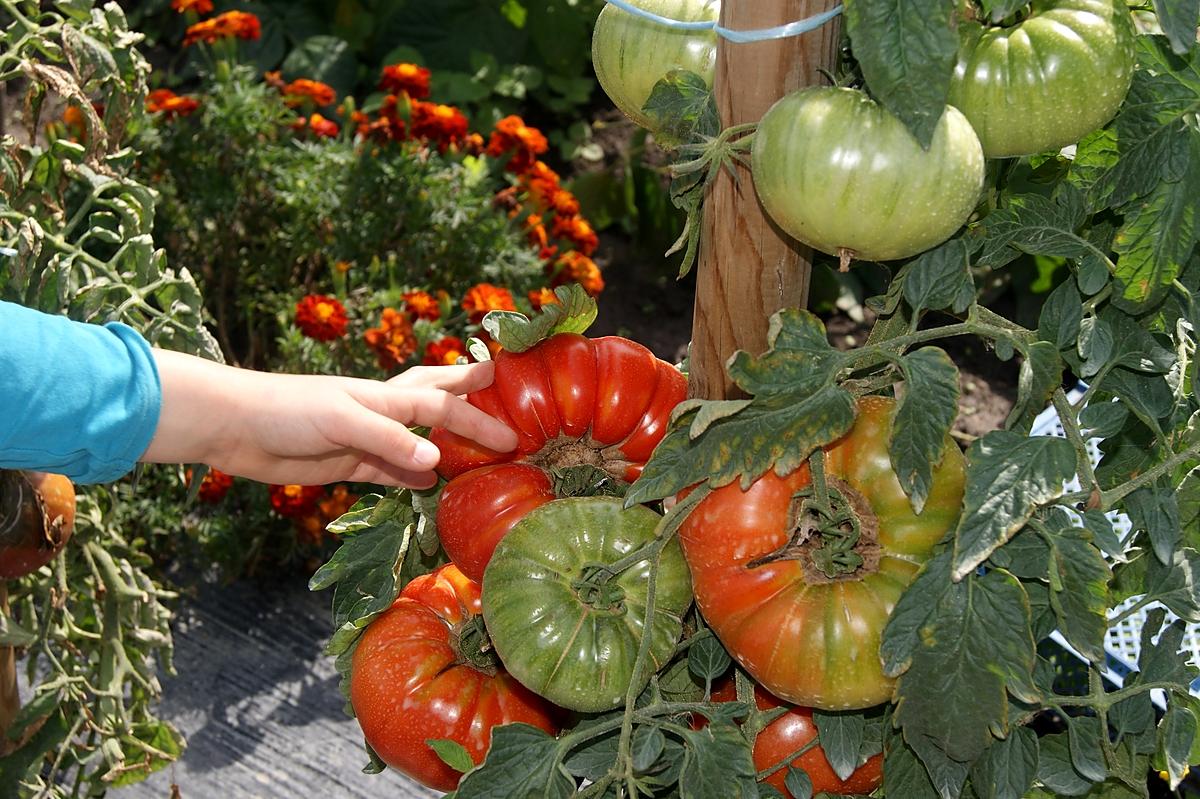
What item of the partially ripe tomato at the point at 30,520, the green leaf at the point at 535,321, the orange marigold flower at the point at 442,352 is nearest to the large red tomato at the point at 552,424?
the green leaf at the point at 535,321

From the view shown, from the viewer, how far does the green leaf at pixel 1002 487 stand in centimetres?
75

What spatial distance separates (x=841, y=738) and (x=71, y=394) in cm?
63

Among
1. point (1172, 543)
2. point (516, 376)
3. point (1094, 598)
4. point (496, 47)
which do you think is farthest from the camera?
point (496, 47)

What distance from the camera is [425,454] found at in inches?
38.1

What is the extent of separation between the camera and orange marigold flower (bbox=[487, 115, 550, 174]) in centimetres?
275

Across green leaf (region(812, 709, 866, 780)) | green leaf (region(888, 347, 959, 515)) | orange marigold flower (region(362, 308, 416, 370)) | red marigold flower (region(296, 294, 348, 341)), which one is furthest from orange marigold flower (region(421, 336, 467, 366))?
green leaf (region(888, 347, 959, 515))

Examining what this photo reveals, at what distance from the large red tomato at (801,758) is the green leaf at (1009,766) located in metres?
0.09

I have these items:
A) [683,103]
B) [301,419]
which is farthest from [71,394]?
[683,103]

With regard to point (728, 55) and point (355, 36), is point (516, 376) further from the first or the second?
point (355, 36)

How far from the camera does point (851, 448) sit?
0.85 meters

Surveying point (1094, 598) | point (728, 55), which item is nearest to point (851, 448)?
point (1094, 598)

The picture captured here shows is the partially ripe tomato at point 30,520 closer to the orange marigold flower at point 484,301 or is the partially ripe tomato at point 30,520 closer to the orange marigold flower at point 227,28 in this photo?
the orange marigold flower at point 484,301

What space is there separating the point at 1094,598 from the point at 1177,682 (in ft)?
0.57

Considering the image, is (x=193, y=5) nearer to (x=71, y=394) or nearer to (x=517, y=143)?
(x=517, y=143)
